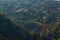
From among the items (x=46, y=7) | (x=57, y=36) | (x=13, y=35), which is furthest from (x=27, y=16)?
(x=13, y=35)

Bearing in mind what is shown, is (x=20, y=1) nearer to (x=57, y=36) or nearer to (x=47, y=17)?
(x=47, y=17)

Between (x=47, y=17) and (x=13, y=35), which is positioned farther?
(x=47, y=17)

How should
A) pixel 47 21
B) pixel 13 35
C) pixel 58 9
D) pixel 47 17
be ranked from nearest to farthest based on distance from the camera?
pixel 13 35, pixel 47 21, pixel 47 17, pixel 58 9

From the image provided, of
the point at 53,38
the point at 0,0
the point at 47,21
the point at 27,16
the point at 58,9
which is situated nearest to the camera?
the point at 53,38

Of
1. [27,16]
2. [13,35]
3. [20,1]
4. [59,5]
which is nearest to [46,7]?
[59,5]

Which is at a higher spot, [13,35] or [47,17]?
[13,35]

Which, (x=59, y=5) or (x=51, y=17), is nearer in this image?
(x=51, y=17)

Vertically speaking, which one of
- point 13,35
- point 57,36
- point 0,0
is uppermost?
point 13,35

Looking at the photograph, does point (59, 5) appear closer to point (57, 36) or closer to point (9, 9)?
point (9, 9)

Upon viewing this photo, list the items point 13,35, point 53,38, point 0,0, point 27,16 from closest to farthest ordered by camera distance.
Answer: point 13,35
point 53,38
point 27,16
point 0,0
